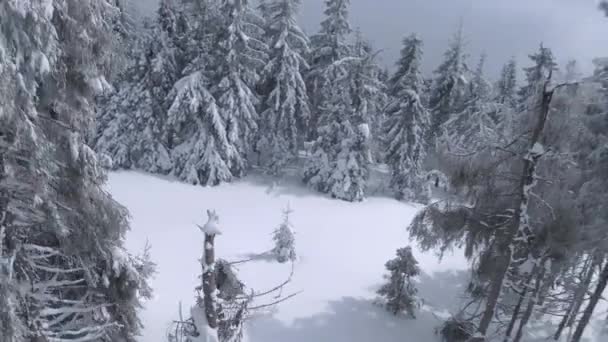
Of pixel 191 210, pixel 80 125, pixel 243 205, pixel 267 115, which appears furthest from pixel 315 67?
pixel 80 125

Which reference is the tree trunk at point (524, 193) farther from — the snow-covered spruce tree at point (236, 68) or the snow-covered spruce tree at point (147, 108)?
the snow-covered spruce tree at point (147, 108)

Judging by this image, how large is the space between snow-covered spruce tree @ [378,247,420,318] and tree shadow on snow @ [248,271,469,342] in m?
0.44

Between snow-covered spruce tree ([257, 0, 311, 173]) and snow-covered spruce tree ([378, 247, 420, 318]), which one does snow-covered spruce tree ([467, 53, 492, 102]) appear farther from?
snow-covered spruce tree ([378, 247, 420, 318])

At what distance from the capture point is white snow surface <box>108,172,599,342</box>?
38.3ft

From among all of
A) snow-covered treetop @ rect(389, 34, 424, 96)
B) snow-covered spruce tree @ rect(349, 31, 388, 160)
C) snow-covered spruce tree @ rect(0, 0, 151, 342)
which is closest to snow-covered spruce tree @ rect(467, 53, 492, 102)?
snow-covered treetop @ rect(389, 34, 424, 96)

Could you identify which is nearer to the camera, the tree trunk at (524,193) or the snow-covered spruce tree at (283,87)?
the tree trunk at (524,193)

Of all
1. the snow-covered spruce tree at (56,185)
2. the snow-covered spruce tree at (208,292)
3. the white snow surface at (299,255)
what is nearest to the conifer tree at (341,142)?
the white snow surface at (299,255)

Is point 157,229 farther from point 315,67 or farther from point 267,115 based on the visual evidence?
point 315,67

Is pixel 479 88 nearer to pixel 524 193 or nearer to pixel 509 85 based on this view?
pixel 509 85

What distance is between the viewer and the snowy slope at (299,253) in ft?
38.4

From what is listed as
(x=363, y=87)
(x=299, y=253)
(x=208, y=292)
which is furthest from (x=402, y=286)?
(x=363, y=87)

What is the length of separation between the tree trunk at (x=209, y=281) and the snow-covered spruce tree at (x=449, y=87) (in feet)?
100

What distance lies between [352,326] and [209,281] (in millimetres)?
9573

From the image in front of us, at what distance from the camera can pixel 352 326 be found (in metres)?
11.9
